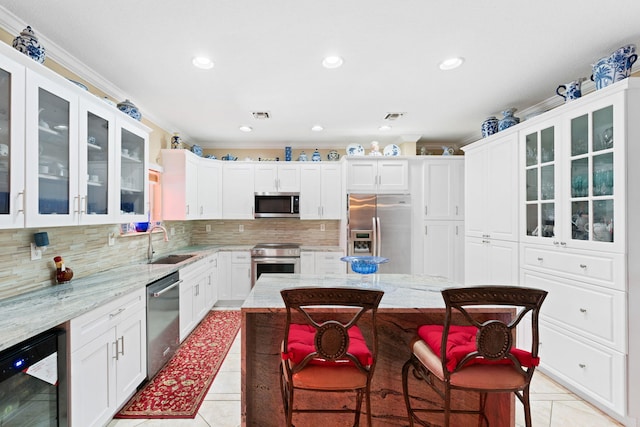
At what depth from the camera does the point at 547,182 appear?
8.54 ft

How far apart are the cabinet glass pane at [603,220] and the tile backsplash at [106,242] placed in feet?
11.1

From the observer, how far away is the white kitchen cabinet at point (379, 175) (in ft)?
14.7

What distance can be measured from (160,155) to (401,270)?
3648 mm

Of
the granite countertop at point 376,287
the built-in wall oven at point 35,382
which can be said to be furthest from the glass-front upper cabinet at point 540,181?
the built-in wall oven at point 35,382

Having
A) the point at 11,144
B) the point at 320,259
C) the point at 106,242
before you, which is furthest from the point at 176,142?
the point at 11,144

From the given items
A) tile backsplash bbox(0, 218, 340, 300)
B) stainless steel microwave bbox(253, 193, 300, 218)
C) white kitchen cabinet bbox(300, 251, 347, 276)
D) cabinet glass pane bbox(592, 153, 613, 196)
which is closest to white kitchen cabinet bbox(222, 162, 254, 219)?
stainless steel microwave bbox(253, 193, 300, 218)

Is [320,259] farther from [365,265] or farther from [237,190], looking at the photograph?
[365,265]

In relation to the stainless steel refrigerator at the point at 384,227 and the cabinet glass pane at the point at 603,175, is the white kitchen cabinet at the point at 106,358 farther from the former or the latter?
the cabinet glass pane at the point at 603,175

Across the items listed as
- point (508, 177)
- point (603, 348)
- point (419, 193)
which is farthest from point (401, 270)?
point (603, 348)

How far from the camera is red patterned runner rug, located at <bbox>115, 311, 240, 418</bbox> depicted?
2139 millimetres

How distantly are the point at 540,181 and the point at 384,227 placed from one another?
206 cm

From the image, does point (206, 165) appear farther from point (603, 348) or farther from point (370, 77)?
point (603, 348)

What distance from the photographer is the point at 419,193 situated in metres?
4.51

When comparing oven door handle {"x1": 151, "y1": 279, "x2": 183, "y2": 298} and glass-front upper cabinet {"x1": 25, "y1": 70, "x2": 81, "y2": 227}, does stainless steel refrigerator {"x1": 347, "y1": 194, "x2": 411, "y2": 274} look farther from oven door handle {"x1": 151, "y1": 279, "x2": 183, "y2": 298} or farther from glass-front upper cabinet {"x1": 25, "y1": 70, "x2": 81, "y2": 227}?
glass-front upper cabinet {"x1": 25, "y1": 70, "x2": 81, "y2": 227}
